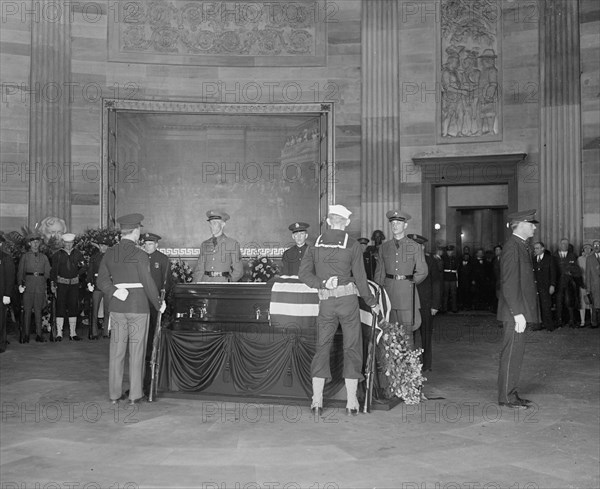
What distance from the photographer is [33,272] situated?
459 inches

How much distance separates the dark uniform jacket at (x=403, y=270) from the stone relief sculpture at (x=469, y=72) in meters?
7.87

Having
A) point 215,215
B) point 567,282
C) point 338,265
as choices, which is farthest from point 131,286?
point 567,282

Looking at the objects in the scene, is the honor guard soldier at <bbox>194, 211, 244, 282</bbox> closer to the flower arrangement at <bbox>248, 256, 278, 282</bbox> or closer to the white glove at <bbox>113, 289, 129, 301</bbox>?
the white glove at <bbox>113, 289, 129, 301</bbox>

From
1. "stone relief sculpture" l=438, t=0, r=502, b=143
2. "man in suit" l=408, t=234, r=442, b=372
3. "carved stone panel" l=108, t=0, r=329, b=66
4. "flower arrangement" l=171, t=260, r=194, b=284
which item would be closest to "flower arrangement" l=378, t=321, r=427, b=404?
"man in suit" l=408, t=234, r=442, b=372

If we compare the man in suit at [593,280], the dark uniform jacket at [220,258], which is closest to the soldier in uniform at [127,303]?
the dark uniform jacket at [220,258]

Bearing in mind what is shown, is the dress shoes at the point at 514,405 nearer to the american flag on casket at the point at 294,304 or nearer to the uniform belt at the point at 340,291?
the american flag on casket at the point at 294,304

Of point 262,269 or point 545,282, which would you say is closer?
point 545,282

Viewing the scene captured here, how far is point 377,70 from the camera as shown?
15508 millimetres

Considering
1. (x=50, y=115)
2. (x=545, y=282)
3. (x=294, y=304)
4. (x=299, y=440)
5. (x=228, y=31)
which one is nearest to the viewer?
(x=299, y=440)

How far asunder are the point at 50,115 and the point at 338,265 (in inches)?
397

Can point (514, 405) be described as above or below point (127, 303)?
below

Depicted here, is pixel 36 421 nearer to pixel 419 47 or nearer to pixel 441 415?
pixel 441 415

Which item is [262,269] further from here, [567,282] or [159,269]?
[567,282]

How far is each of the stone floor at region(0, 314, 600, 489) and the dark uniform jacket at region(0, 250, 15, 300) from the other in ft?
7.29
